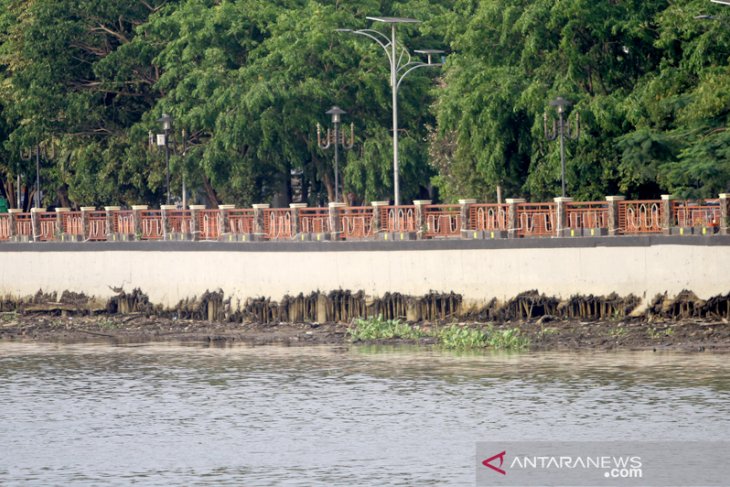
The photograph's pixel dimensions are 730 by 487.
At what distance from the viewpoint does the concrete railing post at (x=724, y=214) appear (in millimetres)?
38562

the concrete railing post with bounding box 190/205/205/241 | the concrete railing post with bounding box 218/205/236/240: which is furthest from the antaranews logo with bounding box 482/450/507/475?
the concrete railing post with bounding box 190/205/205/241

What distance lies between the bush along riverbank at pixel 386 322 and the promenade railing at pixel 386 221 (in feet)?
5.64

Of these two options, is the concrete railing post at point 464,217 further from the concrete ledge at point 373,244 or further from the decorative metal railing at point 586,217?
the decorative metal railing at point 586,217

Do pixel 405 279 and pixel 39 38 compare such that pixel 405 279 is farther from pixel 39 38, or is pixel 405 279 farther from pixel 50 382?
pixel 39 38

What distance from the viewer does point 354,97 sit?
188ft

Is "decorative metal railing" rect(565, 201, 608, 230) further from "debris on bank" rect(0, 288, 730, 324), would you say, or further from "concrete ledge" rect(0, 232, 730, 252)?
"debris on bank" rect(0, 288, 730, 324)

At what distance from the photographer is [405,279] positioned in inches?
1693

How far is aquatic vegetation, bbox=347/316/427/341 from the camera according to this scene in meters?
41.4

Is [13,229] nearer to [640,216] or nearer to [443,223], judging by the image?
[443,223]

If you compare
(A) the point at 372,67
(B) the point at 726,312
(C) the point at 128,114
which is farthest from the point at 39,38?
(B) the point at 726,312

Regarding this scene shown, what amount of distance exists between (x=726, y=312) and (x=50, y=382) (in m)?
15.8

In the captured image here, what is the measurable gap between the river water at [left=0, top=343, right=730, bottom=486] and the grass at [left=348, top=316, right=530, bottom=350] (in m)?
1.34

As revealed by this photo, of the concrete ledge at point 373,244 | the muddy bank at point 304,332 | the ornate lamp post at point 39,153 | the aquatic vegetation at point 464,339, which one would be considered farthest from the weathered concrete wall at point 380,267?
the ornate lamp post at point 39,153

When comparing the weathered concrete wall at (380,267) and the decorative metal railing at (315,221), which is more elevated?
the decorative metal railing at (315,221)
